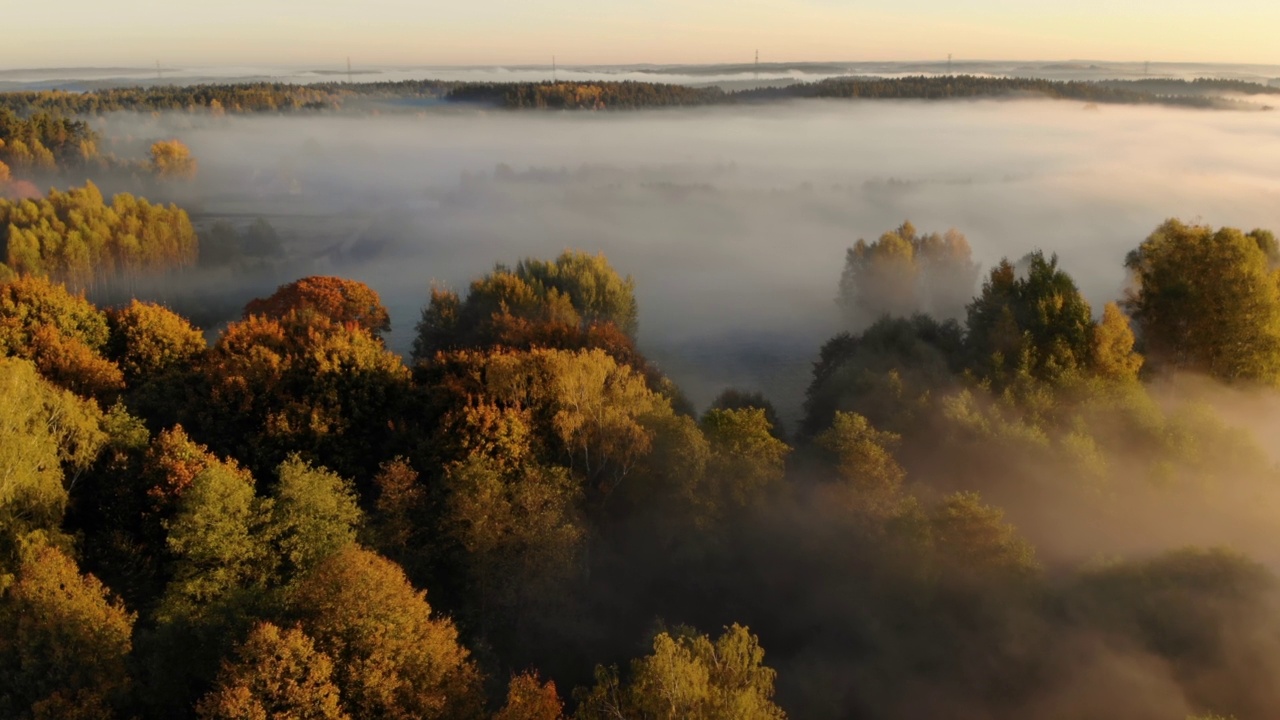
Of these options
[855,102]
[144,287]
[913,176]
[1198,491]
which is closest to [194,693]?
[1198,491]

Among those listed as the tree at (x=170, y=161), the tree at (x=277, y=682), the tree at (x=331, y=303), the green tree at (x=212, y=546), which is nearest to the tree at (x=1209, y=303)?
the tree at (x=277, y=682)

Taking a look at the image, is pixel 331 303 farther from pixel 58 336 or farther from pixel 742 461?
pixel 742 461

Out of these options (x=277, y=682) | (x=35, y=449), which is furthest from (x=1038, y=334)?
(x=35, y=449)

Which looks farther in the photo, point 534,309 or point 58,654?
point 534,309

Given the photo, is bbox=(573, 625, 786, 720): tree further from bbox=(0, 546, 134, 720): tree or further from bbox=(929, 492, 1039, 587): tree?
bbox=(0, 546, 134, 720): tree

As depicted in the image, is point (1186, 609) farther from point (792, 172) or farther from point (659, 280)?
point (792, 172)
